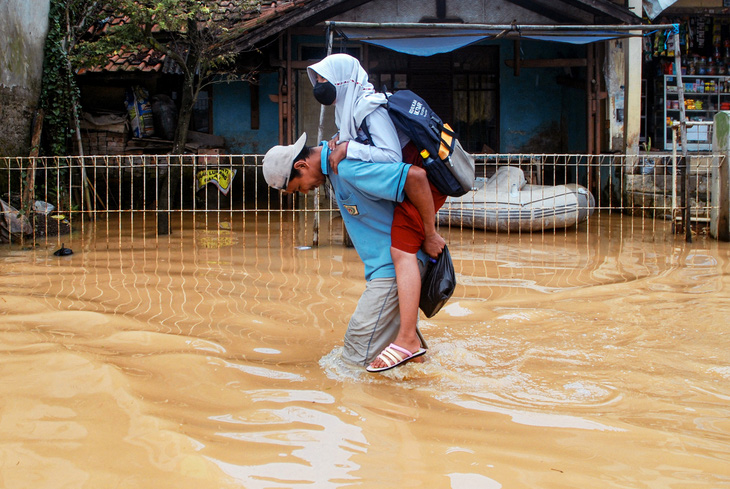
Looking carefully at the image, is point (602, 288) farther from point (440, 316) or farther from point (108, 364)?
point (108, 364)

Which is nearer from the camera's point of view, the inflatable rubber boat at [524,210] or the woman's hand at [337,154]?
the woman's hand at [337,154]

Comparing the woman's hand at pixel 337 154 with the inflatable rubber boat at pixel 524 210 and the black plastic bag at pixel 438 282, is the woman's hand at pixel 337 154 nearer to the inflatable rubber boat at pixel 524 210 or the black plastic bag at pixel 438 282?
the black plastic bag at pixel 438 282

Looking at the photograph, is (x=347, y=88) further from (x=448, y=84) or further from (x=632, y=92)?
(x=448, y=84)

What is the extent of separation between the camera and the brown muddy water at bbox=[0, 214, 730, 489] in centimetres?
230

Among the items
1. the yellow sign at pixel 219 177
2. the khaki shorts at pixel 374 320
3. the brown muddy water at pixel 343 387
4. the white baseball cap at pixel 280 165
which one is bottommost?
the brown muddy water at pixel 343 387

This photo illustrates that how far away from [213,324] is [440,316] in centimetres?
147

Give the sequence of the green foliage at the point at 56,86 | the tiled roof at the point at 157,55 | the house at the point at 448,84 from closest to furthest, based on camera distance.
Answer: the green foliage at the point at 56,86 < the tiled roof at the point at 157,55 < the house at the point at 448,84

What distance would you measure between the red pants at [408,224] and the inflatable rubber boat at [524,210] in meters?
5.32

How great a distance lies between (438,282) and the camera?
3.38 meters

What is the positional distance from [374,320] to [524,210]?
19.4 ft

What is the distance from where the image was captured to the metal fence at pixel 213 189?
862cm

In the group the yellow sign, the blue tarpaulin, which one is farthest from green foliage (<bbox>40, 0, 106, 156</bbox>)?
the blue tarpaulin

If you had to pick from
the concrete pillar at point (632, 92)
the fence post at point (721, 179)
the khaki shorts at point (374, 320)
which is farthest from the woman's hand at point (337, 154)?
the concrete pillar at point (632, 92)

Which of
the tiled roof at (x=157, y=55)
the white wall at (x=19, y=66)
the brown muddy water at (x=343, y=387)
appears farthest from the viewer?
the tiled roof at (x=157, y=55)
